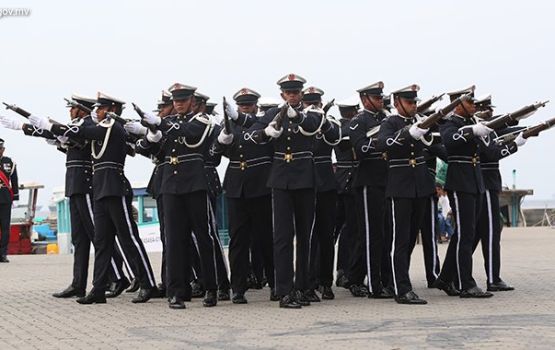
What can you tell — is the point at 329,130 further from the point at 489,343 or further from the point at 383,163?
the point at 489,343

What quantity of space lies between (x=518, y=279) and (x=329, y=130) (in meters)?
3.64

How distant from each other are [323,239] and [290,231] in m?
0.95

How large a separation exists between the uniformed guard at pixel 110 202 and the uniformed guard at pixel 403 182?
250cm

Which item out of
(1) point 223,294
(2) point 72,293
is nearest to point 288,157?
(1) point 223,294

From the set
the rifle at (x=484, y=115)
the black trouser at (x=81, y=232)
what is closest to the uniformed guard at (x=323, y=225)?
the rifle at (x=484, y=115)

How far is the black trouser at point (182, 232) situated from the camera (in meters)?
10.7

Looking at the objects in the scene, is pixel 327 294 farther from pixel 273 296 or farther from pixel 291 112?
pixel 291 112

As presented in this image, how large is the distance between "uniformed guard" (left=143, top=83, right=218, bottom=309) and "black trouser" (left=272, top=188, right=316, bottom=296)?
2.23ft

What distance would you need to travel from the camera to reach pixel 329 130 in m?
11.0

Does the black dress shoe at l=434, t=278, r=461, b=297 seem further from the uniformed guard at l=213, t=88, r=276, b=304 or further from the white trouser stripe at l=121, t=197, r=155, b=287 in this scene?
the white trouser stripe at l=121, t=197, r=155, b=287

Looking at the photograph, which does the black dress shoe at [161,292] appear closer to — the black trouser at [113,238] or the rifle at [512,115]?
the black trouser at [113,238]

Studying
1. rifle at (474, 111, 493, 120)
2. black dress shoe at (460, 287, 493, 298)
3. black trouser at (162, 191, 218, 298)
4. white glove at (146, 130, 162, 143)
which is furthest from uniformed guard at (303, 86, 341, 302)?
white glove at (146, 130, 162, 143)

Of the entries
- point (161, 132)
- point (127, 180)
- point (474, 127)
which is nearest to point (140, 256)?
point (127, 180)

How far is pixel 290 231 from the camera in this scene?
10.6 meters
